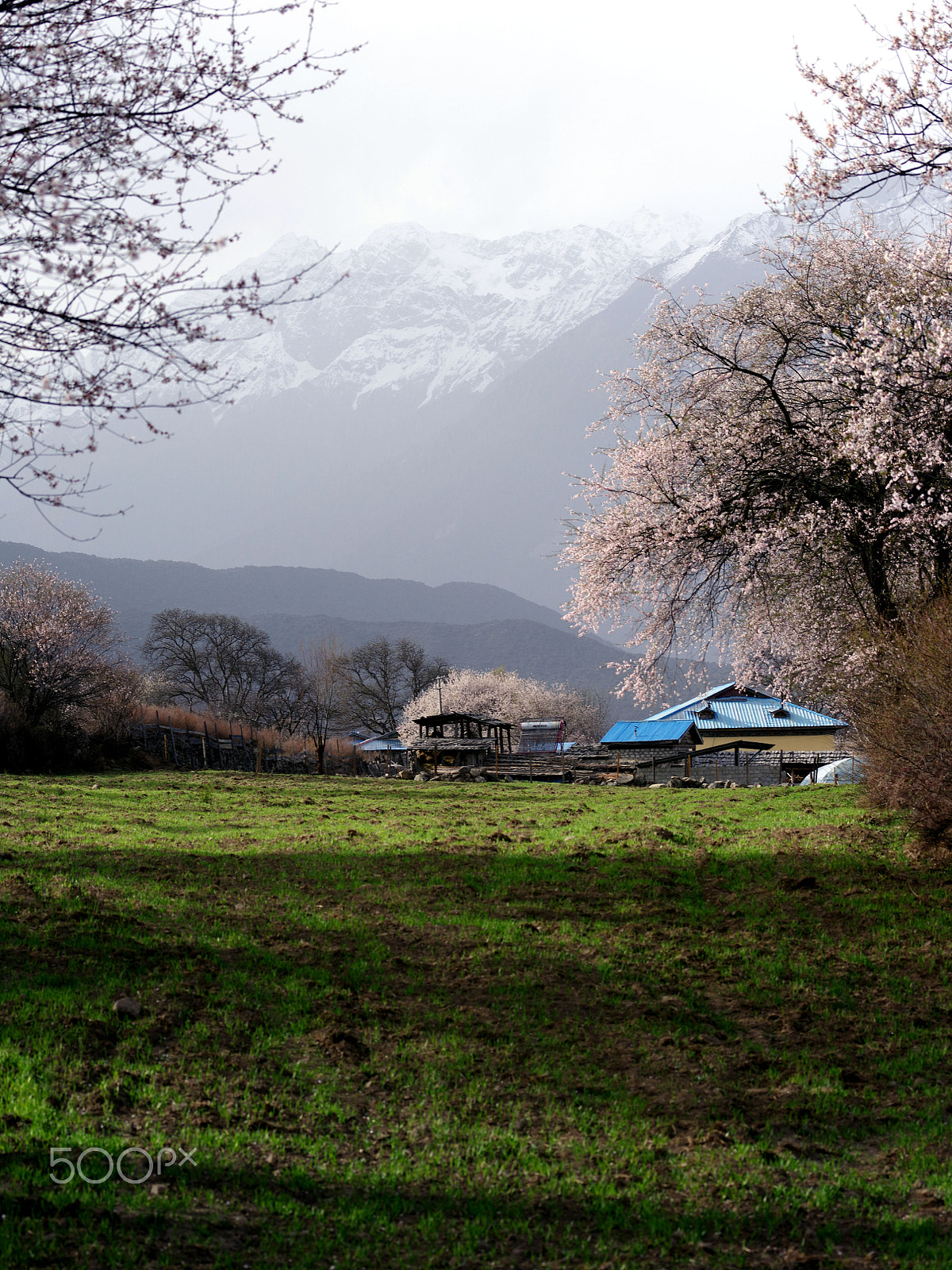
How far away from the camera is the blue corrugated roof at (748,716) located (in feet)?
180

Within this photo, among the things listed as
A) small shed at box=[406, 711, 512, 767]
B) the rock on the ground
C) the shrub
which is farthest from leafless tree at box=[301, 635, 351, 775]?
the rock on the ground

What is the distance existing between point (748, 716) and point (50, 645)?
40318mm

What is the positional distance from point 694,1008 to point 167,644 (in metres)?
93.1

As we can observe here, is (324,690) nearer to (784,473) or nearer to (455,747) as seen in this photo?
(455,747)

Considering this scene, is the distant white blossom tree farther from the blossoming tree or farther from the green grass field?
the green grass field

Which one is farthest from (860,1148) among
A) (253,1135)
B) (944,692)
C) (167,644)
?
(167,644)

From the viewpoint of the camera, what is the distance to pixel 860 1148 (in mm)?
4832

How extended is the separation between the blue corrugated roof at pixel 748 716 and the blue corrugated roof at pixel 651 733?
1.22 meters

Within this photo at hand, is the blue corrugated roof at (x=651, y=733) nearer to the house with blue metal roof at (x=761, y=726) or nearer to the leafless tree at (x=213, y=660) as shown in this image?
the house with blue metal roof at (x=761, y=726)

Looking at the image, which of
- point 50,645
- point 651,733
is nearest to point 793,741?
point 651,733

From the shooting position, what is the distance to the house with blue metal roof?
180 feet

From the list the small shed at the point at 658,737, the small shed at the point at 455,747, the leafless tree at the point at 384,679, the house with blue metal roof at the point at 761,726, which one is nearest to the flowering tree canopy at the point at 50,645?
the small shed at the point at 455,747

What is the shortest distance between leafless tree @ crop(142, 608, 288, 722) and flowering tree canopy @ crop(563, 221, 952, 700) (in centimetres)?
7588

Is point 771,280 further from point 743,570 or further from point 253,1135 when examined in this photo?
point 253,1135
